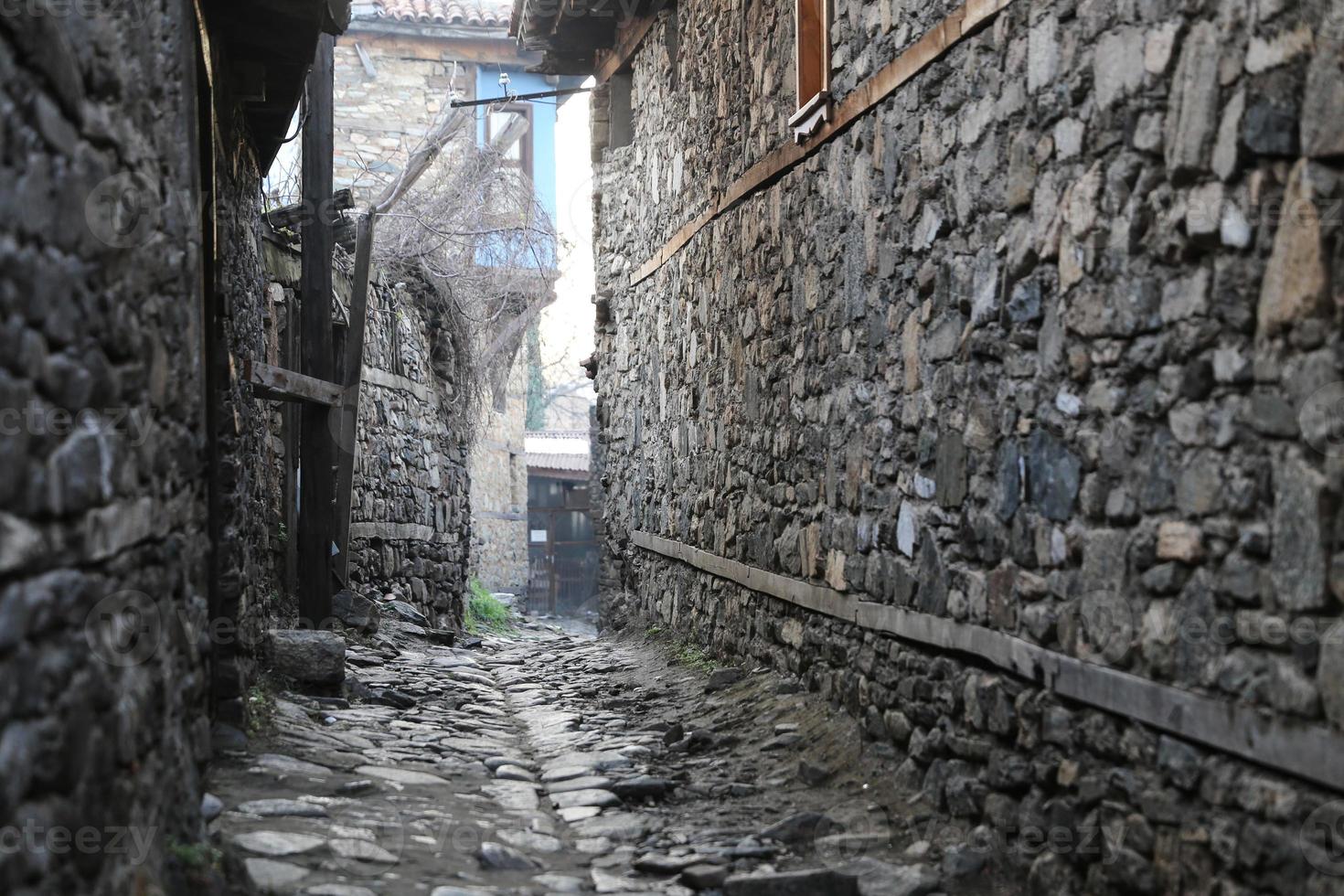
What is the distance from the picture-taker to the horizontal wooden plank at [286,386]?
643cm

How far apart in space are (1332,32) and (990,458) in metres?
1.72

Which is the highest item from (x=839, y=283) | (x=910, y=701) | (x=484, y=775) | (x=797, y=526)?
(x=839, y=283)

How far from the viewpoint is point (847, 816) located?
4328mm

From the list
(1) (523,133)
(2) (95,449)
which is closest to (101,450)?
(2) (95,449)

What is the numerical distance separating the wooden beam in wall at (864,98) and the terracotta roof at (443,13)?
10590mm

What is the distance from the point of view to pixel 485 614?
47.1 feet

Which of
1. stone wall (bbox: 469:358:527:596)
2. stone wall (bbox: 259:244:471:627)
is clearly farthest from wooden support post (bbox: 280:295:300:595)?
stone wall (bbox: 469:358:527:596)

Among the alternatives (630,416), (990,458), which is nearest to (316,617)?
(630,416)

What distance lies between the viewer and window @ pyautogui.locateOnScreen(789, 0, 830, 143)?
5633mm

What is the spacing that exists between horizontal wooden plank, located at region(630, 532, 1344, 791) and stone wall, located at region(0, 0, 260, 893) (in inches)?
86.8

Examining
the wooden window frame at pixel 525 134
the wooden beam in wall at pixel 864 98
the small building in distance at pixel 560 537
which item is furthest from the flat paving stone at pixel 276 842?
the small building in distance at pixel 560 537

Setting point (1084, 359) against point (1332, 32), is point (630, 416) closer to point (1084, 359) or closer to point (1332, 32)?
point (1084, 359)

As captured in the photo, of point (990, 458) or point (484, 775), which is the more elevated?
point (990, 458)

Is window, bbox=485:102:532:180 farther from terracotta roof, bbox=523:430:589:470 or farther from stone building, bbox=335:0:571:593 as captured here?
terracotta roof, bbox=523:430:589:470
